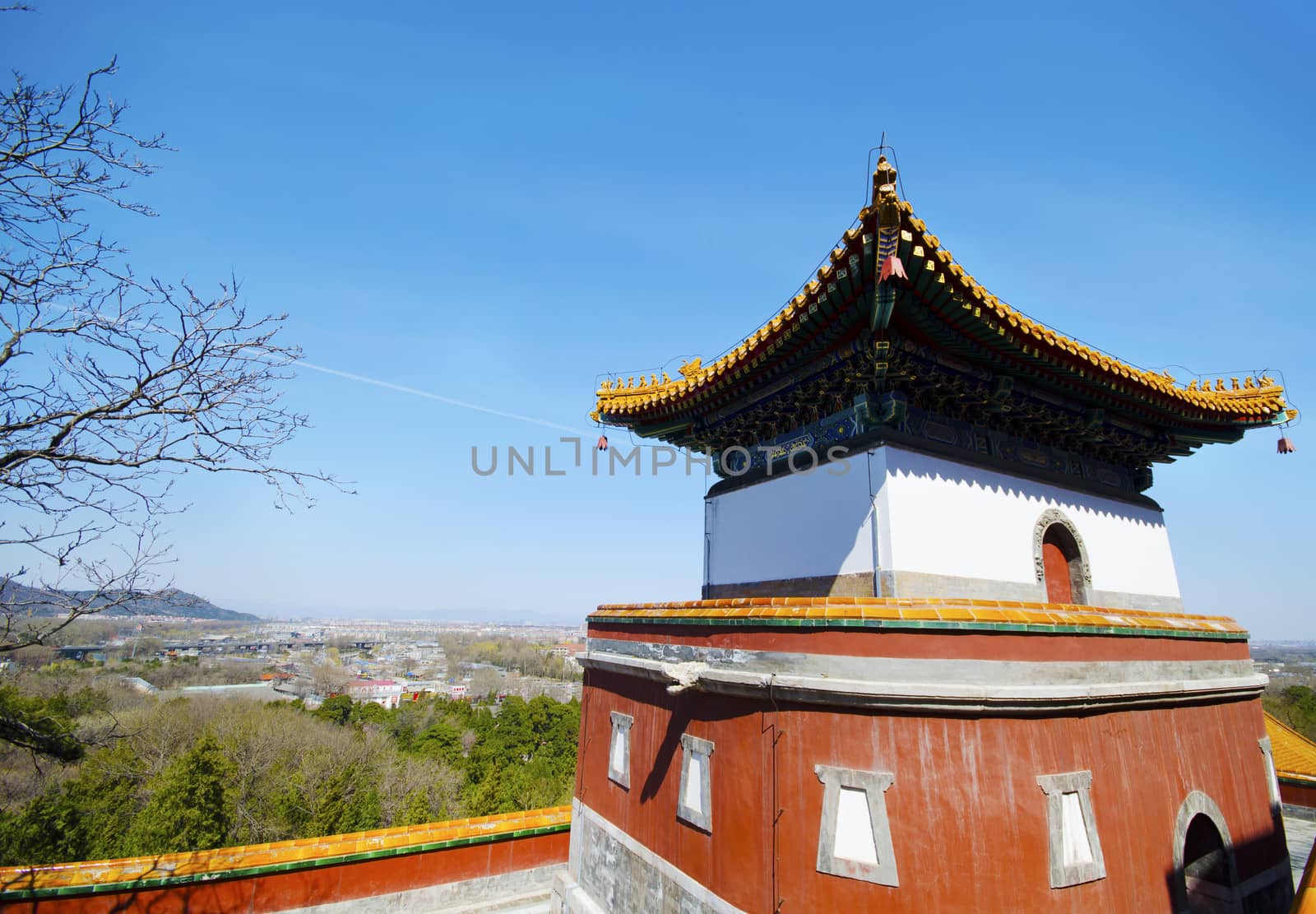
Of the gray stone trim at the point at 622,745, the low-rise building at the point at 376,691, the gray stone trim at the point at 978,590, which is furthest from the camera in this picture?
the low-rise building at the point at 376,691

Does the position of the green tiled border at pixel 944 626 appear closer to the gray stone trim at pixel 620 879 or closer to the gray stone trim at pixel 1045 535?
the gray stone trim at pixel 1045 535

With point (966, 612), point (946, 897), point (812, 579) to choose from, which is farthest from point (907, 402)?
point (946, 897)

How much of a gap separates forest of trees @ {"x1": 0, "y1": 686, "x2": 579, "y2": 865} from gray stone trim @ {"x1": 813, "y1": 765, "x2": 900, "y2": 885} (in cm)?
1630

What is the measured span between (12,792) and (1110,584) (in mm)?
45311

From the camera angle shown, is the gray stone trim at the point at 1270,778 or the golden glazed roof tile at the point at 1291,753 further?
the golden glazed roof tile at the point at 1291,753

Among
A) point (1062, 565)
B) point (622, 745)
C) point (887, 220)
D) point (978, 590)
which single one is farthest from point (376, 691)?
point (887, 220)

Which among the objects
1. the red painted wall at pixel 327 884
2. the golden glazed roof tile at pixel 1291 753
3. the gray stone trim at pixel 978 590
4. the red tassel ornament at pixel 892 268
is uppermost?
the red tassel ornament at pixel 892 268

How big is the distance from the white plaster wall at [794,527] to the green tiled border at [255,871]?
18.3 feet

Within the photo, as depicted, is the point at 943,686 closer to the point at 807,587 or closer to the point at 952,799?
the point at 952,799

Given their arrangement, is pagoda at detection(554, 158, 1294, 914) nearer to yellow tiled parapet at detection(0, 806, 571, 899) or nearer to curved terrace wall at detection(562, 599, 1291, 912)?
curved terrace wall at detection(562, 599, 1291, 912)

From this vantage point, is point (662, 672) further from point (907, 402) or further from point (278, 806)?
point (278, 806)

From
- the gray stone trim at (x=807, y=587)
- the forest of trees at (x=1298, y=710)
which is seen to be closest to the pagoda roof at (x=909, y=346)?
the gray stone trim at (x=807, y=587)

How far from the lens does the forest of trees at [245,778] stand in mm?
22500

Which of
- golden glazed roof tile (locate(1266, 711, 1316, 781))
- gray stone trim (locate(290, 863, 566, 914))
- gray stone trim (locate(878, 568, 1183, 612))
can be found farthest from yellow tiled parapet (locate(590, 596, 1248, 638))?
golden glazed roof tile (locate(1266, 711, 1316, 781))
